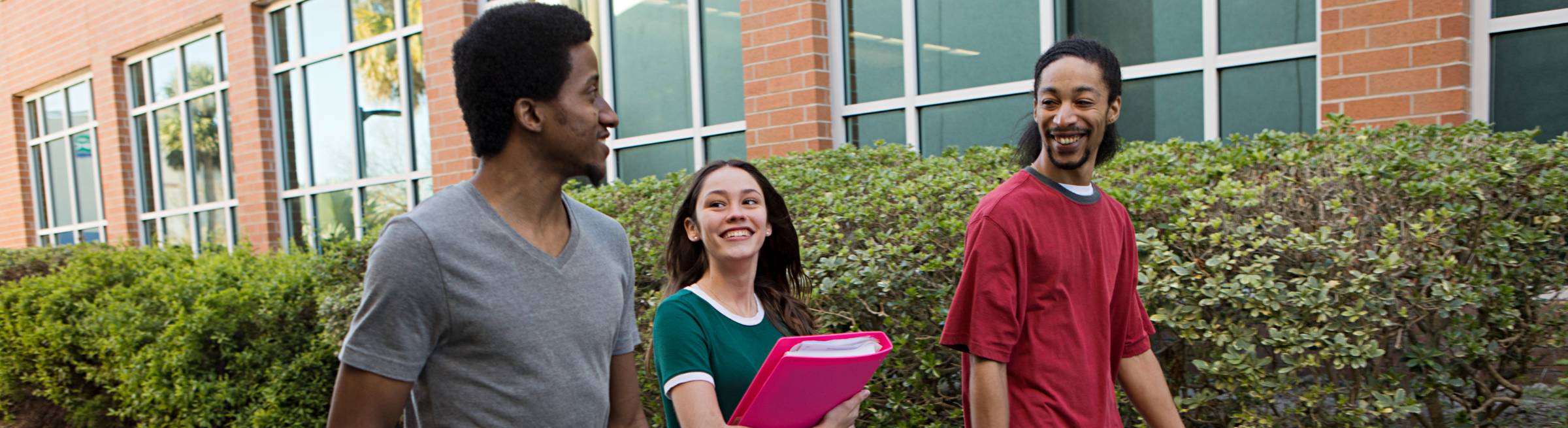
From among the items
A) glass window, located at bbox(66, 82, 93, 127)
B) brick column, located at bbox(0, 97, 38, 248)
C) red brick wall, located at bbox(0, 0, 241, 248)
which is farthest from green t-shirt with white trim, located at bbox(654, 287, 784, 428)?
brick column, located at bbox(0, 97, 38, 248)

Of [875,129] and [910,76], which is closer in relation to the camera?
[910,76]

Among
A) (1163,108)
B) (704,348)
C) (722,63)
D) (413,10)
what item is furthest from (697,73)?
(704,348)

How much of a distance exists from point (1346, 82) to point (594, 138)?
14.2 ft

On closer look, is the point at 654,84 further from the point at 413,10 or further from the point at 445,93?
the point at 413,10

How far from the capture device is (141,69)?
47.1 ft

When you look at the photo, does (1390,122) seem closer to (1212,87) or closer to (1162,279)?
(1212,87)

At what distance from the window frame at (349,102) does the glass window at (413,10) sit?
0.02 m

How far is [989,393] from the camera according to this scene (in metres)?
2.19

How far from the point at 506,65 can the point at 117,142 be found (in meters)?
15.3

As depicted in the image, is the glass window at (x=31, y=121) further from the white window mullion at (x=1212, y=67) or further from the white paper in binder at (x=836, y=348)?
the white paper in binder at (x=836, y=348)

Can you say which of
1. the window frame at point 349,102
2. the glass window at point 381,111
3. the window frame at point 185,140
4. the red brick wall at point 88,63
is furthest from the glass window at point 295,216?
the glass window at point 381,111

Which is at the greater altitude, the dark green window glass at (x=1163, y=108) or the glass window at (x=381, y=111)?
the glass window at (x=381, y=111)

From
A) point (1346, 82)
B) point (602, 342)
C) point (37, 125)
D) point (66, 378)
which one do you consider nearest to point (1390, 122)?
point (1346, 82)

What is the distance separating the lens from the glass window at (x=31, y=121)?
55.8 feet
